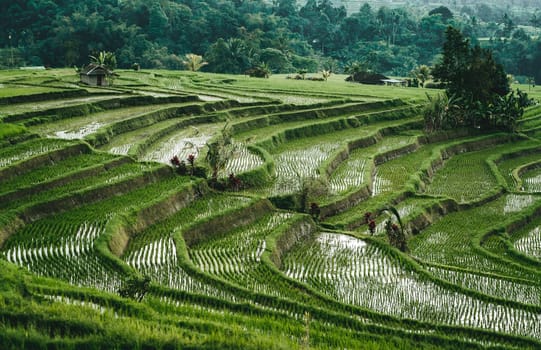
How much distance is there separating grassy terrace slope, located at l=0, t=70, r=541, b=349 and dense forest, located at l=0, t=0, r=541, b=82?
65.9 feet

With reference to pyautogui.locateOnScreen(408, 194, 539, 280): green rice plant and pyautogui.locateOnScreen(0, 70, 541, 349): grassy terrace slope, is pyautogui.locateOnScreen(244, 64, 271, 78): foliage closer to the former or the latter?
pyautogui.locateOnScreen(0, 70, 541, 349): grassy terrace slope

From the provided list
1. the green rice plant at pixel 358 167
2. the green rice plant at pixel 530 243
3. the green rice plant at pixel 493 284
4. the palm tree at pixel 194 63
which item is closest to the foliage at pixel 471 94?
the green rice plant at pixel 358 167

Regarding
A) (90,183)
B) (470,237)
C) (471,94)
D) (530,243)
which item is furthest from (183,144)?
(471,94)

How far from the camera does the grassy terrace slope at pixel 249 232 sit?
7.53 meters

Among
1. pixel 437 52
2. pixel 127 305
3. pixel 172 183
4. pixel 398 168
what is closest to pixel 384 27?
pixel 437 52

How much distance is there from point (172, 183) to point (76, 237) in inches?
133

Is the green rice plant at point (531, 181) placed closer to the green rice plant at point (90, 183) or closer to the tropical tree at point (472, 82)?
the tropical tree at point (472, 82)

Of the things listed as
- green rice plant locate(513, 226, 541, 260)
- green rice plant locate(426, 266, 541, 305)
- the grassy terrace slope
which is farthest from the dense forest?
green rice plant locate(426, 266, 541, 305)

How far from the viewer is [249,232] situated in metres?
12.0

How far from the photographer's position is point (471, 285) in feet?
35.2

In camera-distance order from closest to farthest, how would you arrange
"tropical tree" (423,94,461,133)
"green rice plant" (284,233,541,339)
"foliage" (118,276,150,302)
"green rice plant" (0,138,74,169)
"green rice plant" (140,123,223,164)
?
"foliage" (118,276,150,302) → "green rice plant" (284,233,541,339) → "green rice plant" (0,138,74,169) → "green rice plant" (140,123,223,164) → "tropical tree" (423,94,461,133)

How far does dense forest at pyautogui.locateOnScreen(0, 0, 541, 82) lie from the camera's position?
41.1 m

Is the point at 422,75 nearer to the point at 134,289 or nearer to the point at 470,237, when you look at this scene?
the point at 470,237

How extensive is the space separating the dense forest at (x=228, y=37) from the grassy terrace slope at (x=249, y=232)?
2008 centimetres
